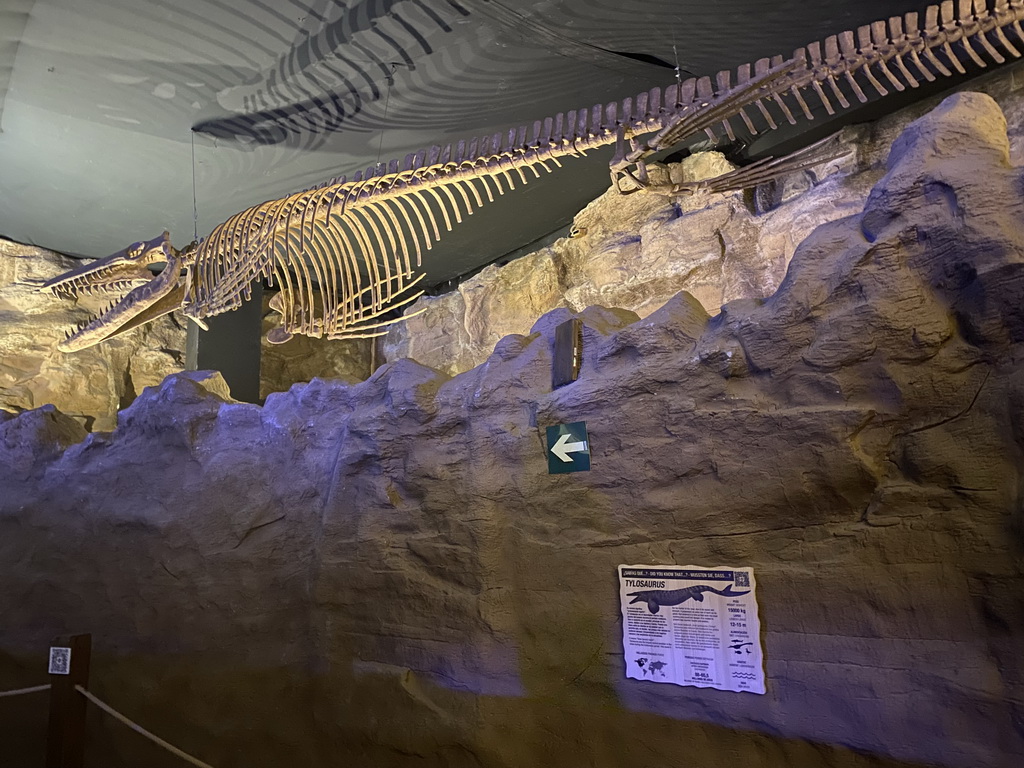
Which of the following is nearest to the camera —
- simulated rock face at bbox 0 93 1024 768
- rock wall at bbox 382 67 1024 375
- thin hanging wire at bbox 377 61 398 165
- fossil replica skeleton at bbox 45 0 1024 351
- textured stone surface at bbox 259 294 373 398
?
simulated rock face at bbox 0 93 1024 768

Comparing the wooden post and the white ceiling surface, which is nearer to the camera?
the wooden post

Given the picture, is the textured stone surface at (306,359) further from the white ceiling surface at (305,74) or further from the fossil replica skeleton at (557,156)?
the white ceiling surface at (305,74)

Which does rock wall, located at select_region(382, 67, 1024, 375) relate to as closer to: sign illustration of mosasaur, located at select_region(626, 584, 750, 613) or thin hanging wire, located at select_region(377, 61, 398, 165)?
thin hanging wire, located at select_region(377, 61, 398, 165)

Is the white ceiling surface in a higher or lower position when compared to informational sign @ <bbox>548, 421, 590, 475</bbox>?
higher

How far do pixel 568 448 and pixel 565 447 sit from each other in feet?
0.05

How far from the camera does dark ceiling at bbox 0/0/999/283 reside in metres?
4.96

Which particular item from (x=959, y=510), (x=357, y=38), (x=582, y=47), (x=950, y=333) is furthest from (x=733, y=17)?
(x=959, y=510)

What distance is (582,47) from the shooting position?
529 cm

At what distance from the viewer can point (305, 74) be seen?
5648mm

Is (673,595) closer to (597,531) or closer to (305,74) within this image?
(597,531)

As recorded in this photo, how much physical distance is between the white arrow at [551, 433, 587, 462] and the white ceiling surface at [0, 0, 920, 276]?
127 inches

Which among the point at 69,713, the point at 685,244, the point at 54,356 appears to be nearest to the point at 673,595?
the point at 69,713

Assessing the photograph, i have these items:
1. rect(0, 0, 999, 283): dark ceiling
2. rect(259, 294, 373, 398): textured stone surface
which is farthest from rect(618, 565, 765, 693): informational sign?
rect(259, 294, 373, 398): textured stone surface

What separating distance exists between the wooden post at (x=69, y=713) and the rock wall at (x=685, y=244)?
178 inches
